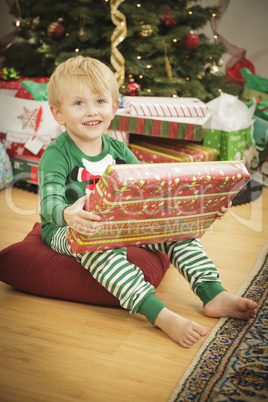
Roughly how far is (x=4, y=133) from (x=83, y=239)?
4.26 feet

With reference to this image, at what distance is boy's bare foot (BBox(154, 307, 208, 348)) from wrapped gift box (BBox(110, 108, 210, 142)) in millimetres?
1111

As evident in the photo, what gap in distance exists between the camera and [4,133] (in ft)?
6.94

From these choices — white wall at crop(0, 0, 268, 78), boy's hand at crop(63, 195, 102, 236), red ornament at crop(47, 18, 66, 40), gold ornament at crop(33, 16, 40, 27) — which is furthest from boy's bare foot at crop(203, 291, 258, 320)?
white wall at crop(0, 0, 268, 78)

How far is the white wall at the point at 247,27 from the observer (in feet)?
9.77

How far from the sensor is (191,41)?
92.9 inches

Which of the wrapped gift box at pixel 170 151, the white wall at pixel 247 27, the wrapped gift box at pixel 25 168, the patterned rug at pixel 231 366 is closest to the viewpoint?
the patterned rug at pixel 231 366

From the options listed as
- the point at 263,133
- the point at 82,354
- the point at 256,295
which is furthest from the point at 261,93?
the point at 82,354

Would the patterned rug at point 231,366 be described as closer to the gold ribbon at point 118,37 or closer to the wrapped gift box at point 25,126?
the wrapped gift box at point 25,126

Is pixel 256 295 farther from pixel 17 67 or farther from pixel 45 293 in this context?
pixel 17 67

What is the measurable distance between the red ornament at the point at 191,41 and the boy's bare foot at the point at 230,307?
164cm

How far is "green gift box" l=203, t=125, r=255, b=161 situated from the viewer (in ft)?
6.81

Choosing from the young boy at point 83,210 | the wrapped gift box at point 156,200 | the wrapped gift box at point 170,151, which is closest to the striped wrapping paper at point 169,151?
the wrapped gift box at point 170,151

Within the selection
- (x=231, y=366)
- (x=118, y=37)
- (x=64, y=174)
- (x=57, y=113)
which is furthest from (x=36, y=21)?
(x=231, y=366)

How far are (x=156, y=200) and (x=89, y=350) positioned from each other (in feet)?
1.11
